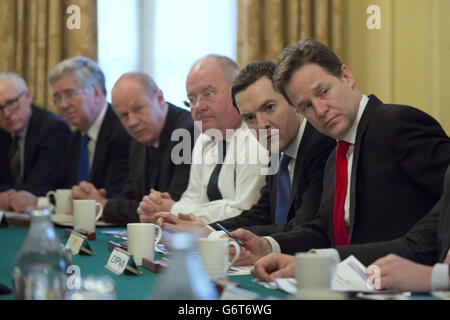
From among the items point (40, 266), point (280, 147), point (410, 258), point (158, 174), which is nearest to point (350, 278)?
point (410, 258)

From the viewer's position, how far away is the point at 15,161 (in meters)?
5.19

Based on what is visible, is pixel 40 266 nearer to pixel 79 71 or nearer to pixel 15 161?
pixel 79 71

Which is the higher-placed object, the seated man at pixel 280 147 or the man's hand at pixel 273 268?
the seated man at pixel 280 147

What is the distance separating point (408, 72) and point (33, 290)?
12.9ft

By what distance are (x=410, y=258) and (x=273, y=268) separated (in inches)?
17.4

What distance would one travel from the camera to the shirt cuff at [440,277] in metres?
1.41

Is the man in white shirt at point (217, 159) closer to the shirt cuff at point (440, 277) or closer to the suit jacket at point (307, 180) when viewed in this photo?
the suit jacket at point (307, 180)

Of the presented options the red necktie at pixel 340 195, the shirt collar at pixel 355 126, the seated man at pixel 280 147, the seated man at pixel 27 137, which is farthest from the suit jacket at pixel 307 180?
the seated man at pixel 27 137

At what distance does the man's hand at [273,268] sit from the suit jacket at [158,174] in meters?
2.01

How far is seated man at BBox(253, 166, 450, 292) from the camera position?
1.42 meters

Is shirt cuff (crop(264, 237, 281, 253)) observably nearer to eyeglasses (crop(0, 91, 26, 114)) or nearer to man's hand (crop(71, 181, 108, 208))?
man's hand (crop(71, 181, 108, 208))

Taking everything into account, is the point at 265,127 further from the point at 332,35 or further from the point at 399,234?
the point at 332,35

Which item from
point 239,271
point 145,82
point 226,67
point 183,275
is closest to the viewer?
point 183,275

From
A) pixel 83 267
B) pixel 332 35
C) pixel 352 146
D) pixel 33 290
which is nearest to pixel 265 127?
pixel 352 146
